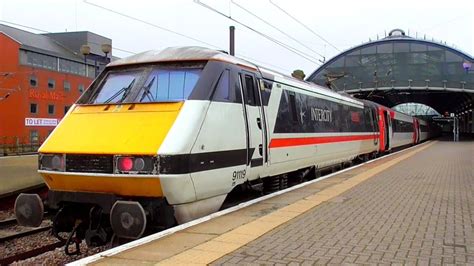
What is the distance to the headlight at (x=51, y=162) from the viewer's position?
683cm

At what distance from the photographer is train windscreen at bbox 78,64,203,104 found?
7.39 metres

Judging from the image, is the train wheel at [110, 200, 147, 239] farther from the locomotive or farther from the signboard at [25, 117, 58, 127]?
the signboard at [25, 117, 58, 127]

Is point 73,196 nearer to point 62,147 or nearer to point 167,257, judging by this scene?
point 62,147

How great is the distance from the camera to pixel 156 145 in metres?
6.33

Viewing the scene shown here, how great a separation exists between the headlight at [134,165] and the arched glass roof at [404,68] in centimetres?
4901

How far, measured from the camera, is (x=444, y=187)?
39.0 ft

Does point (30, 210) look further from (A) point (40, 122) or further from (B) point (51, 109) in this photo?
(B) point (51, 109)

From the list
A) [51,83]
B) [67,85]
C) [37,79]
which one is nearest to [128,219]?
[37,79]

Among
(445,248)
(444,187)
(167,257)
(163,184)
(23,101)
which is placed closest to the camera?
(167,257)

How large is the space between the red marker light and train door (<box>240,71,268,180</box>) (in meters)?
2.50

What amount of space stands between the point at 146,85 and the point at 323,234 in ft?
11.6

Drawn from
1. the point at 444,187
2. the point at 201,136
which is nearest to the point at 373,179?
the point at 444,187

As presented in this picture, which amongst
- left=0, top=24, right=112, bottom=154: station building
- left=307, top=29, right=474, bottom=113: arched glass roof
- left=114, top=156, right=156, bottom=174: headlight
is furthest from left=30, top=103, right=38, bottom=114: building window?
left=114, top=156, right=156, bottom=174: headlight

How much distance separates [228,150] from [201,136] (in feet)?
2.79
